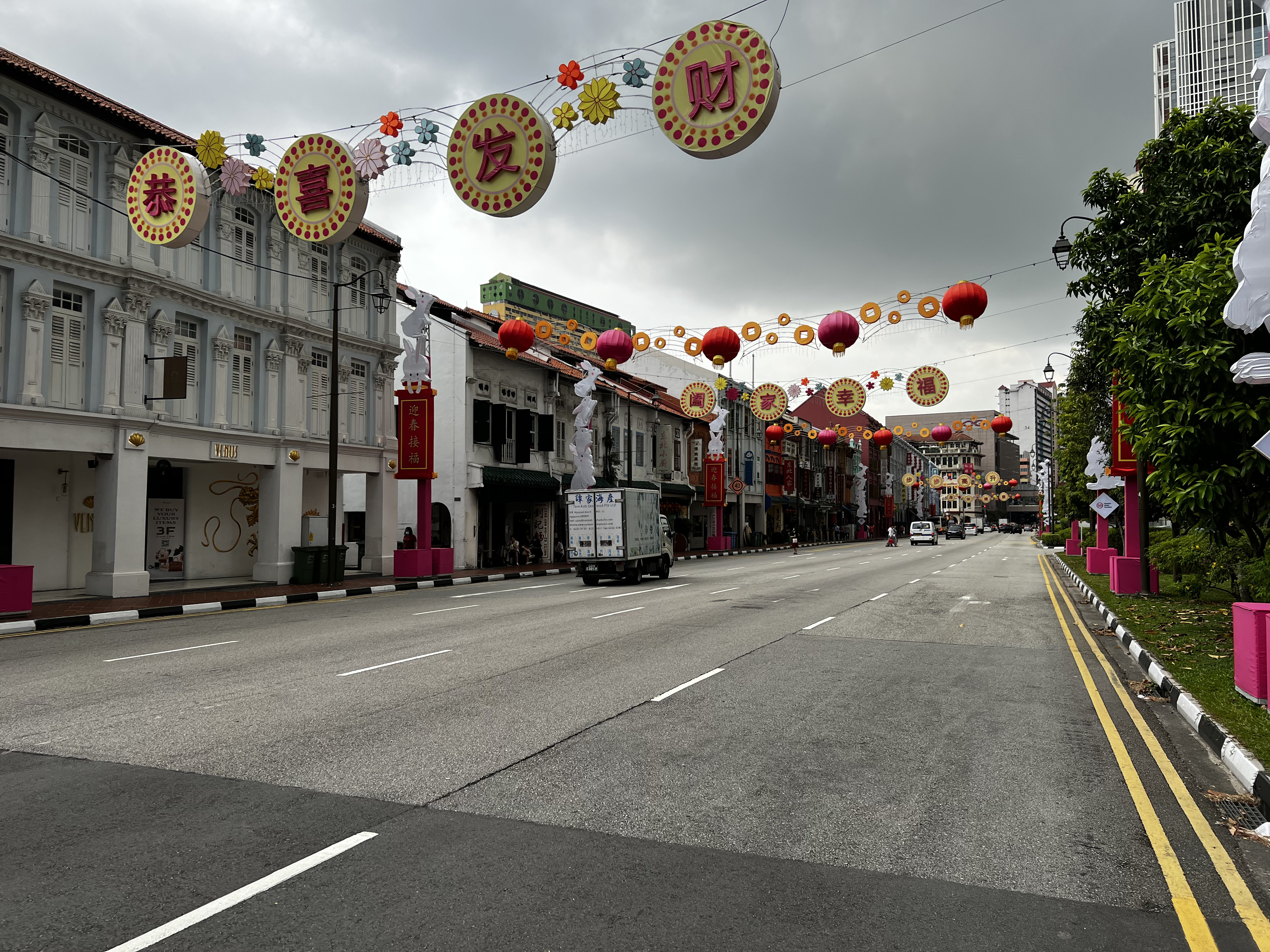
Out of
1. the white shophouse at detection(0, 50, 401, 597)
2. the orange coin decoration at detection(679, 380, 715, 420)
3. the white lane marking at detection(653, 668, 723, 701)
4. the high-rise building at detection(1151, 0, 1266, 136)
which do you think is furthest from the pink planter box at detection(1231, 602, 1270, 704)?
the high-rise building at detection(1151, 0, 1266, 136)

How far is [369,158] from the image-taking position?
11.6 metres

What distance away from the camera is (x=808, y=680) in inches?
375

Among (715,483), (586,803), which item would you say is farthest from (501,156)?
(715,483)

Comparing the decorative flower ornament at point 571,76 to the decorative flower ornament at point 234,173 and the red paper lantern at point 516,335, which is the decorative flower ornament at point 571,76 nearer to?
the decorative flower ornament at point 234,173

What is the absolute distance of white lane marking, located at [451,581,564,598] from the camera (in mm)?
21484

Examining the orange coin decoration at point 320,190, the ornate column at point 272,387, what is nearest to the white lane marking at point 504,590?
the ornate column at point 272,387

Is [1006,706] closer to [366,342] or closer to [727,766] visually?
[727,766]

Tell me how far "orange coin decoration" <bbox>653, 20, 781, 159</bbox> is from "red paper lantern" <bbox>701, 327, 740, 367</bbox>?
7.57 meters

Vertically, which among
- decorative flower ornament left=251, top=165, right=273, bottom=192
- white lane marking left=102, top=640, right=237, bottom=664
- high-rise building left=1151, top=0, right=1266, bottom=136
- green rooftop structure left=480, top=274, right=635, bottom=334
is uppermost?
high-rise building left=1151, top=0, right=1266, bottom=136

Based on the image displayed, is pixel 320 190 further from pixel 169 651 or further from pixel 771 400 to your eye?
pixel 771 400

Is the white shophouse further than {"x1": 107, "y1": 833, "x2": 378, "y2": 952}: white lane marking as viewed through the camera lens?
Yes

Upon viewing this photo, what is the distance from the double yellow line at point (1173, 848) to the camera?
3.83 meters

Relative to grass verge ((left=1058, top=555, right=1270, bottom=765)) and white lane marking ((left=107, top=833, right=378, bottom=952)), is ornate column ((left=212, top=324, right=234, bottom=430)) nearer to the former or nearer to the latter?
white lane marking ((left=107, top=833, right=378, bottom=952))

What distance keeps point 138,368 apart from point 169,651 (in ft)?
37.6
